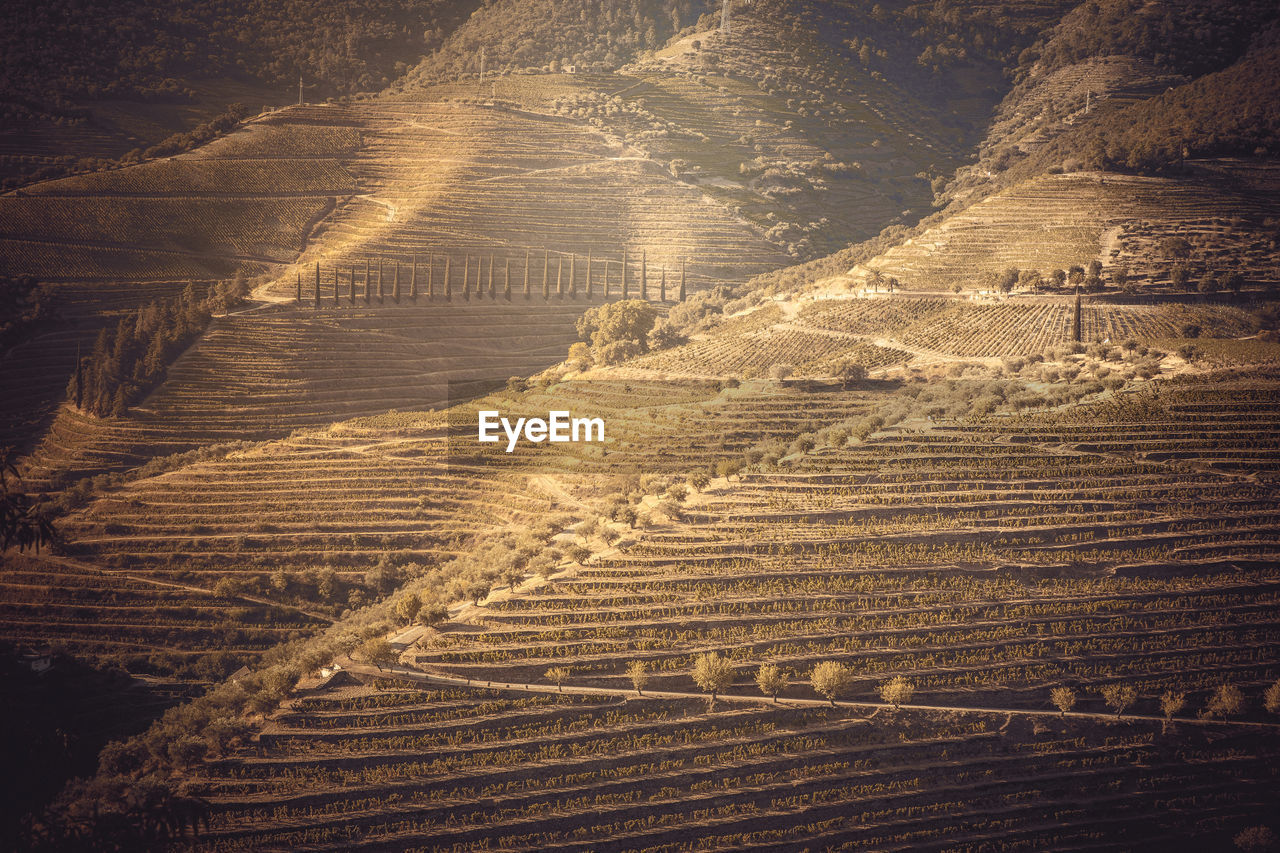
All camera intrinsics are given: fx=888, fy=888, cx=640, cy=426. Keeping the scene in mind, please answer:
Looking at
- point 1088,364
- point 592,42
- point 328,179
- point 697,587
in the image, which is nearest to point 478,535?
point 697,587

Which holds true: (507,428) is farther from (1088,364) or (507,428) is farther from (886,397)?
(1088,364)

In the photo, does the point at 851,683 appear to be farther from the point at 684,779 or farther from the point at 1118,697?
the point at 1118,697

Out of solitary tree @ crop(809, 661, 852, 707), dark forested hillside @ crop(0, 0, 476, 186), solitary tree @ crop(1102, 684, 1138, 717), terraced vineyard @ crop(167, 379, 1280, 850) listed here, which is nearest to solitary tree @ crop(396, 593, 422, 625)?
terraced vineyard @ crop(167, 379, 1280, 850)

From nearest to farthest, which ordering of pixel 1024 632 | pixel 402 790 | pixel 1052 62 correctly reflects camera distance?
pixel 402 790 → pixel 1024 632 → pixel 1052 62

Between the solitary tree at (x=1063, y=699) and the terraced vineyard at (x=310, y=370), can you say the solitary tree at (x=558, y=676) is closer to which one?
the solitary tree at (x=1063, y=699)

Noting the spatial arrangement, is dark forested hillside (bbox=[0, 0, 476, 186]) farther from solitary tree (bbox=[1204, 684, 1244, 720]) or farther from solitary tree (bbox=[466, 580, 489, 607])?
solitary tree (bbox=[1204, 684, 1244, 720])

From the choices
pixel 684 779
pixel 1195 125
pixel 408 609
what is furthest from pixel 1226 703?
pixel 1195 125
